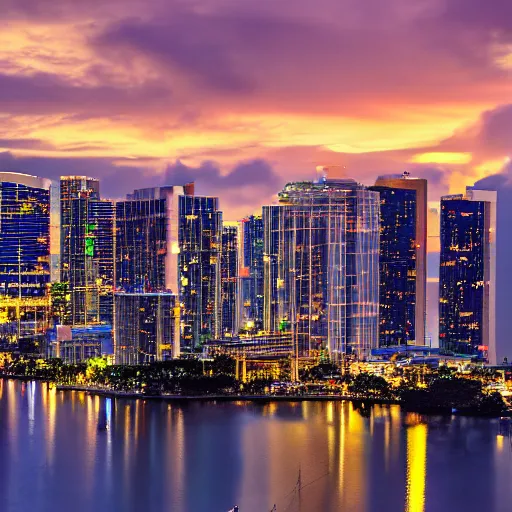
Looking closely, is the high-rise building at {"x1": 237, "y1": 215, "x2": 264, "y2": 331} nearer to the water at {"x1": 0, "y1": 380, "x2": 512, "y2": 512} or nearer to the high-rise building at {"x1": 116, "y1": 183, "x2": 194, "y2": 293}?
the high-rise building at {"x1": 116, "y1": 183, "x2": 194, "y2": 293}

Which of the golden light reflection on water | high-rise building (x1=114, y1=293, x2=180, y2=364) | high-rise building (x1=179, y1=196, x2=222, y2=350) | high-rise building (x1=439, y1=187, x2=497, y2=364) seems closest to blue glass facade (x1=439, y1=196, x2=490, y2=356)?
high-rise building (x1=439, y1=187, x2=497, y2=364)

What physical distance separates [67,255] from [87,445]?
18280mm

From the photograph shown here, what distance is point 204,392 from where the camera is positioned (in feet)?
79.4

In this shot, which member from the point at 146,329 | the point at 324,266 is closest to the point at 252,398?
the point at 146,329

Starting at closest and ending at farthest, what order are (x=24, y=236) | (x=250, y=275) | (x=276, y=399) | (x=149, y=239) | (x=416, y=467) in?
(x=416, y=467)
(x=276, y=399)
(x=149, y=239)
(x=250, y=275)
(x=24, y=236)

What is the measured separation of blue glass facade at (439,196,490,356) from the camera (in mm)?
28281

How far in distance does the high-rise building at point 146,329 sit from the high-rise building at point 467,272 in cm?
609

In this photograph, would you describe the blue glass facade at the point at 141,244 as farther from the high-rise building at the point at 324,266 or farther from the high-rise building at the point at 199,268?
the high-rise building at the point at 324,266

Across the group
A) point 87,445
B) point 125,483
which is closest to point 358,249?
point 87,445

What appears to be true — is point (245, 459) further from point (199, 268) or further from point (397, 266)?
point (397, 266)

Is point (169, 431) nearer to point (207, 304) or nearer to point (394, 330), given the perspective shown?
point (207, 304)

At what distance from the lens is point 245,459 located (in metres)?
18.1

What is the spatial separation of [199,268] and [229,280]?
2032mm

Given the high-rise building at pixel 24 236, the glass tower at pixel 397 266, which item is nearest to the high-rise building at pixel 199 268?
the glass tower at pixel 397 266
